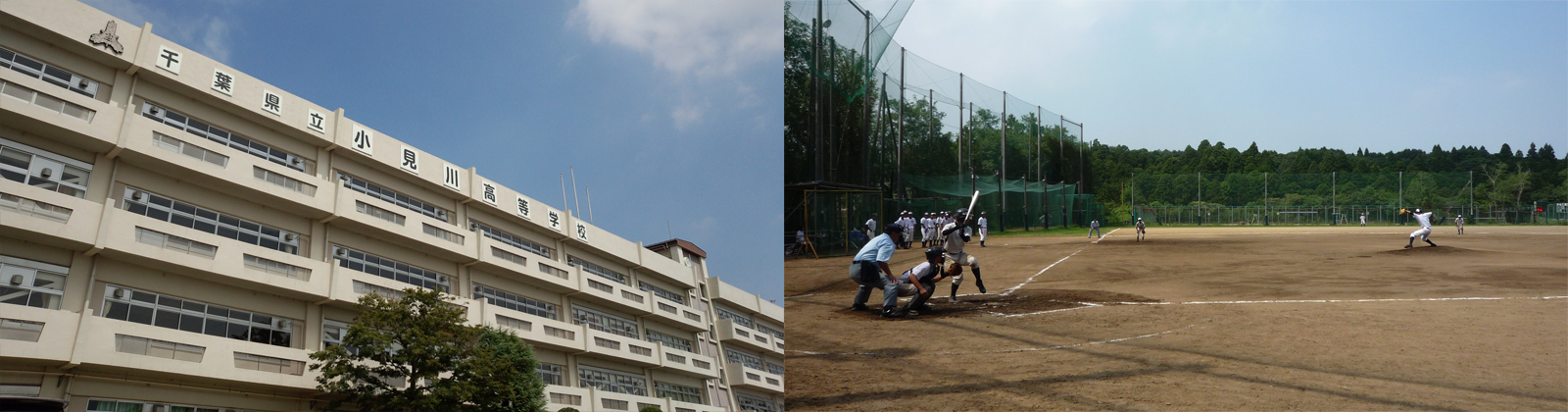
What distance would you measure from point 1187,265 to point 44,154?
52.4ft

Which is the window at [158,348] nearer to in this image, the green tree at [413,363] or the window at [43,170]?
the green tree at [413,363]

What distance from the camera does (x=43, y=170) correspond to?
11.7 meters

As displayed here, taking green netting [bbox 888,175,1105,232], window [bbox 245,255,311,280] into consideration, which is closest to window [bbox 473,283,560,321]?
window [bbox 245,255,311,280]

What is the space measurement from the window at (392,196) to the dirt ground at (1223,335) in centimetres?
1310

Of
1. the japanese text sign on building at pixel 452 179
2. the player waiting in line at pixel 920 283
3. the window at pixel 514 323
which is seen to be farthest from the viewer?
the japanese text sign on building at pixel 452 179

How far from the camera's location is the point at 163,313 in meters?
12.8

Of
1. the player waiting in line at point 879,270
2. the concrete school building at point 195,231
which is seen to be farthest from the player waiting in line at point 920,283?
the concrete school building at point 195,231

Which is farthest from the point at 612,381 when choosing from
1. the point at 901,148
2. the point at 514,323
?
the point at 901,148

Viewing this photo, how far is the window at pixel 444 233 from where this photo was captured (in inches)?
Answer: 730

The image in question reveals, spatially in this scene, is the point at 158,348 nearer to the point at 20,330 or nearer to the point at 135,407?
the point at 135,407

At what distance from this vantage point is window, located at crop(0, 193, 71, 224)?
10.9 m

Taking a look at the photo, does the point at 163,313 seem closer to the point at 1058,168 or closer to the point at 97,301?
the point at 97,301

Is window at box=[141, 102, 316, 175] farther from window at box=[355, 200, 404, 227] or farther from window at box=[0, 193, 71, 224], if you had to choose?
window at box=[0, 193, 71, 224]

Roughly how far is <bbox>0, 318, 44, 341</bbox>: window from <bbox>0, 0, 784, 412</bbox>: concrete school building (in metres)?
0.02
